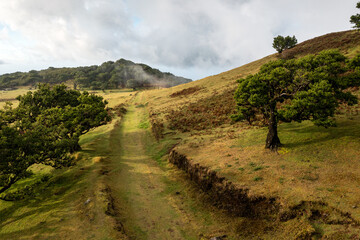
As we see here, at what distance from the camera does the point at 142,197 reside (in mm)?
19438

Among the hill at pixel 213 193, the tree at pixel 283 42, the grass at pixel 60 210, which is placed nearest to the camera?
the hill at pixel 213 193

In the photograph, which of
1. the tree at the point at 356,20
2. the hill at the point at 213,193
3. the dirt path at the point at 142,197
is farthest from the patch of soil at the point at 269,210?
the tree at the point at 356,20

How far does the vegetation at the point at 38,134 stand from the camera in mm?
17156

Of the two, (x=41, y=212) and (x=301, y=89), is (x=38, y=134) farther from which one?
(x=301, y=89)

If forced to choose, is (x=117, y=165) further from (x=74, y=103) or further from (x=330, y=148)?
(x=330, y=148)

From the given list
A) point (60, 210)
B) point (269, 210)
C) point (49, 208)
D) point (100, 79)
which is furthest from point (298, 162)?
point (100, 79)

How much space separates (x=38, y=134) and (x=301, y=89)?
2786 cm

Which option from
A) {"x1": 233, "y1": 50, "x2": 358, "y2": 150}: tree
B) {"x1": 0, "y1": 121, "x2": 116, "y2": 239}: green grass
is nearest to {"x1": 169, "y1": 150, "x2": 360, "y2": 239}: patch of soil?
{"x1": 233, "y1": 50, "x2": 358, "y2": 150}: tree

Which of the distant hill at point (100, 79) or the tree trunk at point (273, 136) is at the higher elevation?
the distant hill at point (100, 79)

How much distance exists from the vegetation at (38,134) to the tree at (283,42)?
3149 inches

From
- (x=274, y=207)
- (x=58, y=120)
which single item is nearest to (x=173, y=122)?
(x=58, y=120)

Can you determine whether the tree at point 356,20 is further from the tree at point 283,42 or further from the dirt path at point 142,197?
the dirt path at point 142,197

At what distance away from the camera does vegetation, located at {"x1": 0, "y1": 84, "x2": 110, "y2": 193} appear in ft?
56.3

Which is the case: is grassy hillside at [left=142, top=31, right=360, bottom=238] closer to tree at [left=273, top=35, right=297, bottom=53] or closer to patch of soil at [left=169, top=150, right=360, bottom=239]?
patch of soil at [left=169, top=150, right=360, bottom=239]
